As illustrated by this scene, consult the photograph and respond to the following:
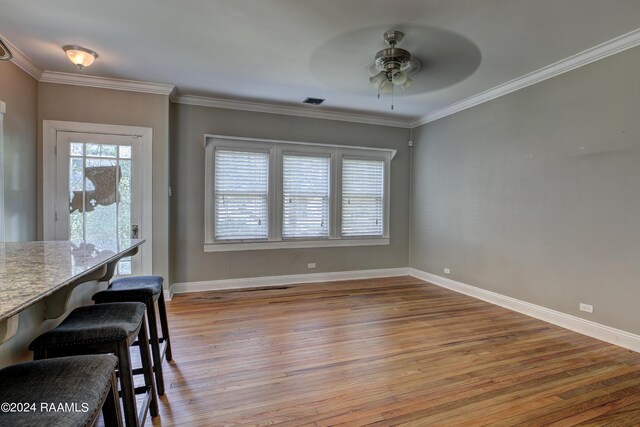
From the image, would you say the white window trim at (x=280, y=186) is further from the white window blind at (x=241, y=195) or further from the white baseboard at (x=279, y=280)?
the white baseboard at (x=279, y=280)

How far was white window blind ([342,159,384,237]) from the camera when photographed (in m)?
5.54

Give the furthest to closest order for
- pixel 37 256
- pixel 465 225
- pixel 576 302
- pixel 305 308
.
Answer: pixel 465 225, pixel 305 308, pixel 576 302, pixel 37 256

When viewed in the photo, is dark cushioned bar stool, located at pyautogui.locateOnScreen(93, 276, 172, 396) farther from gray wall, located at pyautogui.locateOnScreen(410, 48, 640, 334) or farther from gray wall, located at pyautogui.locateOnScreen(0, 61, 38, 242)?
gray wall, located at pyautogui.locateOnScreen(410, 48, 640, 334)

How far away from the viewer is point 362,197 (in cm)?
562

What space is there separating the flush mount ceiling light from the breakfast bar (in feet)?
6.87

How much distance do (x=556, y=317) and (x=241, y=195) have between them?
424 cm

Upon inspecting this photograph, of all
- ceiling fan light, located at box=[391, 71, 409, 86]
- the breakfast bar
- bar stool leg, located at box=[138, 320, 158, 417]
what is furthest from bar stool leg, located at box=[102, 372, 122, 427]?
ceiling fan light, located at box=[391, 71, 409, 86]

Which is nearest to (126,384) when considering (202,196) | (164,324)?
(164,324)

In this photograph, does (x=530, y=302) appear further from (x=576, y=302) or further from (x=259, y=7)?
(x=259, y=7)

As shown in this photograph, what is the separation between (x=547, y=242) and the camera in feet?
12.0

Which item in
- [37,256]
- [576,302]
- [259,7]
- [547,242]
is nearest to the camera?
[37,256]

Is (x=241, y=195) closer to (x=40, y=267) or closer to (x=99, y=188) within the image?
(x=99, y=188)

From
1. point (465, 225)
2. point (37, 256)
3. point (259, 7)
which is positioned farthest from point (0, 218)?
point (465, 225)

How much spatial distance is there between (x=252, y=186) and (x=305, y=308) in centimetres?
203
